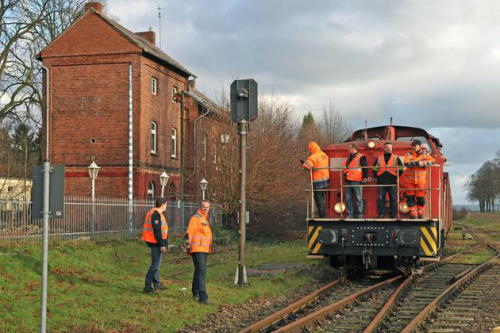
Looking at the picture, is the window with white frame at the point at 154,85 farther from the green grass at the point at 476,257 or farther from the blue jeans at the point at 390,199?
the blue jeans at the point at 390,199

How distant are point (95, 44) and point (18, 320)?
27082mm

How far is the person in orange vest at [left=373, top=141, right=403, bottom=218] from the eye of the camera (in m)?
13.3

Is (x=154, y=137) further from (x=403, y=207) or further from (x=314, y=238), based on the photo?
(x=403, y=207)

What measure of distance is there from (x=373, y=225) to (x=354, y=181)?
41.4 inches

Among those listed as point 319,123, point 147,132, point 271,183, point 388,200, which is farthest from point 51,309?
point 319,123

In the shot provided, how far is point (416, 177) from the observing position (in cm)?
1305

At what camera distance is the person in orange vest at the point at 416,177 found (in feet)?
42.4

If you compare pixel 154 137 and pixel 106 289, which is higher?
pixel 154 137

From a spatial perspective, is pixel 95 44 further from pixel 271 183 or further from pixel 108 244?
pixel 108 244

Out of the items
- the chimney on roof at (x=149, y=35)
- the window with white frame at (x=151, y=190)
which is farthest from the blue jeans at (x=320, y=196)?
the chimney on roof at (x=149, y=35)

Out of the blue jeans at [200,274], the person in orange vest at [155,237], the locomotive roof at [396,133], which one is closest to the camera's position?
the blue jeans at [200,274]

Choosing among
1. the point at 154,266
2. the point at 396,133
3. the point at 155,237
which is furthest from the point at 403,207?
the point at 154,266

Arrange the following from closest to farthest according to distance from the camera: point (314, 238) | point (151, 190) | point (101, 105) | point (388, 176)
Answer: point (388, 176) < point (314, 238) < point (101, 105) < point (151, 190)

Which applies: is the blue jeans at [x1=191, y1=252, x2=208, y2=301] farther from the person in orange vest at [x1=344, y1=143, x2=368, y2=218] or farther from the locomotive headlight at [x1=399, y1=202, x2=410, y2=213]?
the locomotive headlight at [x1=399, y1=202, x2=410, y2=213]
